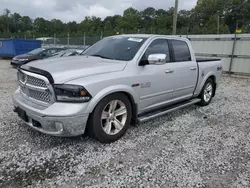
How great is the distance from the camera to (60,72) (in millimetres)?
2939

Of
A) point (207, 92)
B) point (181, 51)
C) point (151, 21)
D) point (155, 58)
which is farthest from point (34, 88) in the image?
point (151, 21)

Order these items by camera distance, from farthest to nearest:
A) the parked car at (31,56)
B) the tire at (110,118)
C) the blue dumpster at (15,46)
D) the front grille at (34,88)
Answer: the blue dumpster at (15,46)
the parked car at (31,56)
the tire at (110,118)
the front grille at (34,88)

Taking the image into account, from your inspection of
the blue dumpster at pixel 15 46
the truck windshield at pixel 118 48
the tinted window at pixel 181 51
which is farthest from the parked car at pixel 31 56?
the tinted window at pixel 181 51

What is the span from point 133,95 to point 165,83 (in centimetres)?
86

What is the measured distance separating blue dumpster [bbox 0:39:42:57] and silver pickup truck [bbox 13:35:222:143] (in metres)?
15.9

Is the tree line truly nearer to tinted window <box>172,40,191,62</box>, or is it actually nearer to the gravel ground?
tinted window <box>172,40,191,62</box>

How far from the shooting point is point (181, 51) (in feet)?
15.3

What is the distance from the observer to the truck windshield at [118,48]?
3.77 metres

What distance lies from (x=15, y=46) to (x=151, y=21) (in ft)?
227

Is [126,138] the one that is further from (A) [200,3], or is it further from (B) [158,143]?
(A) [200,3]

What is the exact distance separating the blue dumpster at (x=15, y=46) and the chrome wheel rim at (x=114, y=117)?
17.2 metres

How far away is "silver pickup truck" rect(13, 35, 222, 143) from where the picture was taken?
→ 286 centimetres

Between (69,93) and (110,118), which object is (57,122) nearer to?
(69,93)

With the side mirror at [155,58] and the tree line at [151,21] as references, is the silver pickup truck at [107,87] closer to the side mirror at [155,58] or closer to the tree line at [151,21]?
the side mirror at [155,58]
